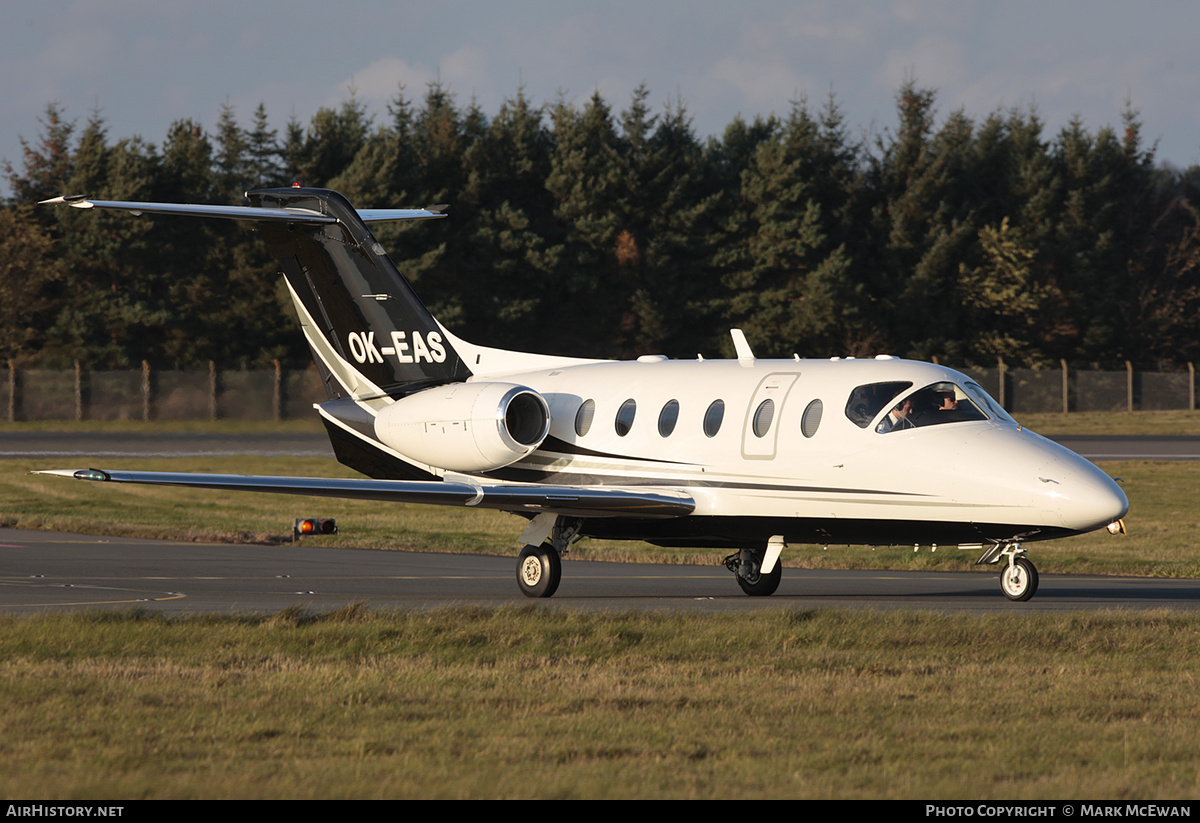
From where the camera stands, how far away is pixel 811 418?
17.8 m

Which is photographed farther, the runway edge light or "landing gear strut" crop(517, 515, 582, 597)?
"landing gear strut" crop(517, 515, 582, 597)

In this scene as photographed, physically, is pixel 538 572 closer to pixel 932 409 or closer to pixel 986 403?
pixel 932 409

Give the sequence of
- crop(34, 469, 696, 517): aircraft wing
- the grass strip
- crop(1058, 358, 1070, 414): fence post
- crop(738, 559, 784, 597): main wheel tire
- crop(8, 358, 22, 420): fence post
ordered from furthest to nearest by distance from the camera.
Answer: crop(1058, 358, 1070, 414): fence post < crop(8, 358, 22, 420): fence post < the grass strip < crop(738, 559, 784, 597): main wheel tire < crop(34, 469, 696, 517): aircraft wing

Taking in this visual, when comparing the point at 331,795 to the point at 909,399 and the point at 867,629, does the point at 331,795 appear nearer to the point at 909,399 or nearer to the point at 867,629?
the point at 867,629

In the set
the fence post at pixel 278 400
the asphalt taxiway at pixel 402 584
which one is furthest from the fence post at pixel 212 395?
the asphalt taxiway at pixel 402 584

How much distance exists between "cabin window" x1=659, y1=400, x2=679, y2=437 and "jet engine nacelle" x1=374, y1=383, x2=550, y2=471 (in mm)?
1696

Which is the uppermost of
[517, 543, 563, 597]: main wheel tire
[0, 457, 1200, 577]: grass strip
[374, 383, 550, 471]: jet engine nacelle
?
[374, 383, 550, 471]: jet engine nacelle

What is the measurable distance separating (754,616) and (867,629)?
1270 mm

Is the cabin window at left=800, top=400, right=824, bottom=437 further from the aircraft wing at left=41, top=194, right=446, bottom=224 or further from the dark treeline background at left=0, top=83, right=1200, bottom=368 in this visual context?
the dark treeline background at left=0, top=83, right=1200, bottom=368

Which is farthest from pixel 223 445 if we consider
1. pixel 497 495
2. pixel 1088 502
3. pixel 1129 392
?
pixel 1129 392

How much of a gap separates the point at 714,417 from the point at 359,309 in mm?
6410

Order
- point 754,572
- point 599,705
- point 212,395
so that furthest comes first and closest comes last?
point 212,395
point 754,572
point 599,705

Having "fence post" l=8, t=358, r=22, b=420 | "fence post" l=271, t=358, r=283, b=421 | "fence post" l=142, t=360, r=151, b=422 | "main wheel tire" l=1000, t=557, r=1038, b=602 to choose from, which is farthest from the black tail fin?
"fence post" l=8, t=358, r=22, b=420

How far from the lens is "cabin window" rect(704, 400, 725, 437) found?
1862cm
